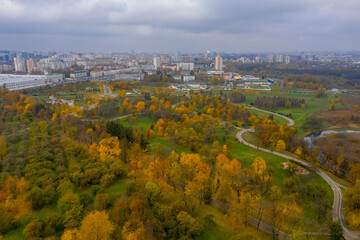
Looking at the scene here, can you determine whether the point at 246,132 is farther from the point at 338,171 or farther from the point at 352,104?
the point at 352,104

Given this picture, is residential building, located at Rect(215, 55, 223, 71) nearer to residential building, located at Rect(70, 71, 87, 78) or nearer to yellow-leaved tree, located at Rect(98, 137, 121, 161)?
residential building, located at Rect(70, 71, 87, 78)

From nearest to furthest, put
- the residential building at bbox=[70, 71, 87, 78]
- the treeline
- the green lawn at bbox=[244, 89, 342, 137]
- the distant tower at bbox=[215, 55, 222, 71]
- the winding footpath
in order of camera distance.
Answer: the winding footpath < the green lawn at bbox=[244, 89, 342, 137] < the treeline < the residential building at bbox=[70, 71, 87, 78] < the distant tower at bbox=[215, 55, 222, 71]

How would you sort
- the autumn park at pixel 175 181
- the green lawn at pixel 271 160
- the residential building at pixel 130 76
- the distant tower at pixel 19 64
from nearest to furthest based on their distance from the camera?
the autumn park at pixel 175 181 < the green lawn at pixel 271 160 < the residential building at pixel 130 76 < the distant tower at pixel 19 64

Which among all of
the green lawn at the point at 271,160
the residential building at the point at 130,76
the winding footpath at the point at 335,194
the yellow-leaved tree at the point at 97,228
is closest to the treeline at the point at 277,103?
the green lawn at the point at 271,160

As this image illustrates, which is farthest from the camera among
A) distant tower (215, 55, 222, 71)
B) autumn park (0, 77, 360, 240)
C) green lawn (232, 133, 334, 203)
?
distant tower (215, 55, 222, 71)

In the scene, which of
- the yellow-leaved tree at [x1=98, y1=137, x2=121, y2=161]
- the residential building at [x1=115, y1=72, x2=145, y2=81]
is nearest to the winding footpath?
the yellow-leaved tree at [x1=98, y1=137, x2=121, y2=161]

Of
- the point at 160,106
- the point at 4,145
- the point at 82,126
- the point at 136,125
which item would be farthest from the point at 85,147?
the point at 160,106

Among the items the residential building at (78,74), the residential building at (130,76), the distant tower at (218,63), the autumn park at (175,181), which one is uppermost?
the distant tower at (218,63)

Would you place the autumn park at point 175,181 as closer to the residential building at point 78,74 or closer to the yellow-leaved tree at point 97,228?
the yellow-leaved tree at point 97,228

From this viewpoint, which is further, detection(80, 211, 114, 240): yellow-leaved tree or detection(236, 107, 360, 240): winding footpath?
detection(236, 107, 360, 240): winding footpath

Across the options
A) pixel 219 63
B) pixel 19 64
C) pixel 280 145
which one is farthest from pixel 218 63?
pixel 280 145
